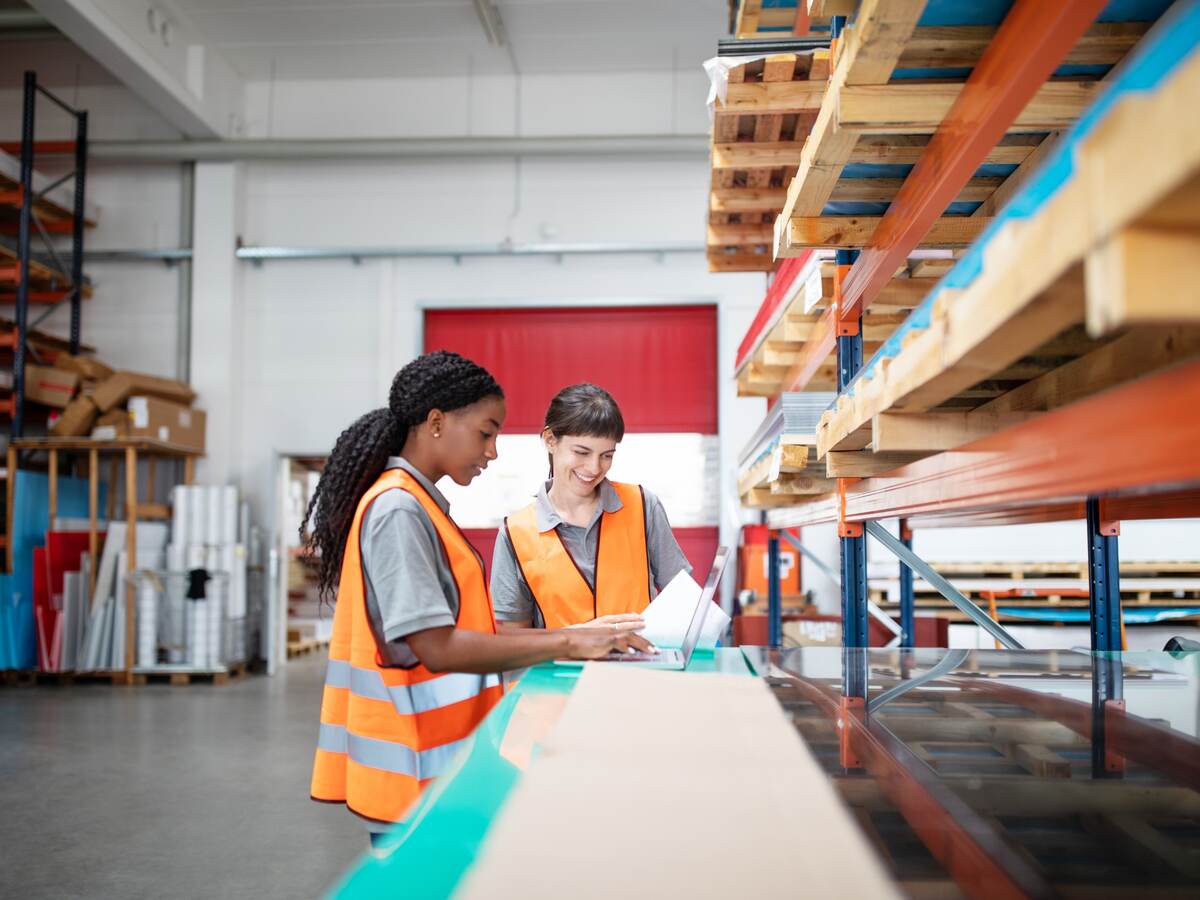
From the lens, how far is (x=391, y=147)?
1060cm

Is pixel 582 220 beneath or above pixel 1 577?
above

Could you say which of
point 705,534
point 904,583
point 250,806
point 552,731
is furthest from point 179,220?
point 552,731

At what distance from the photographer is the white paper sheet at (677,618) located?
2.38 meters

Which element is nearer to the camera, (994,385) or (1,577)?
(994,385)

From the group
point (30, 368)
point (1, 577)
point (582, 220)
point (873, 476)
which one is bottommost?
point (1, 577)

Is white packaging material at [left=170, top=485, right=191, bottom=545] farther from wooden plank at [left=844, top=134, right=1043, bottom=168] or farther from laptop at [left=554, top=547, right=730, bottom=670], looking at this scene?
wooden plank at [left=844, top=134, right=1043, bottom=168]

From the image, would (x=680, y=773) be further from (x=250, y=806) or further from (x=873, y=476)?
(x=250, y=806)

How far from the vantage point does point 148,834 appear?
4.67 meters

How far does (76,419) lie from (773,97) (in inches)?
341

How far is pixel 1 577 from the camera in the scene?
369 inches

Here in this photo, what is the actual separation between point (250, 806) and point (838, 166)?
4636mm

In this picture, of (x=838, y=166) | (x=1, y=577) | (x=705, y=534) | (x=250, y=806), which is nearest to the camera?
(x=838, y=166)

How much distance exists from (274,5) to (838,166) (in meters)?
9.50

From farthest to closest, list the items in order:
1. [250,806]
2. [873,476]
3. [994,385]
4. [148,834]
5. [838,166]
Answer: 1. [250,806]
2. [148,834]
3. [873,476]
4. [838,166]
5. [994,385]
